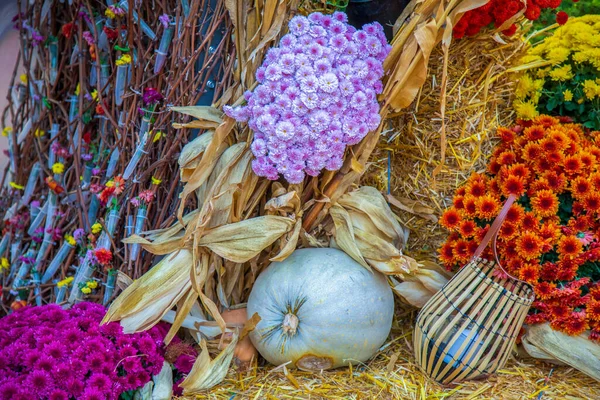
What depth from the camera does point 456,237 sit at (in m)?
2.13

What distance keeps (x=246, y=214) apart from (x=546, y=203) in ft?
3.29

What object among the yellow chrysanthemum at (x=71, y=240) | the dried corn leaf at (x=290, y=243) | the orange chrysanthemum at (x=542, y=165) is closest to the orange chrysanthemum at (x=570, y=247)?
the orange chrysanthemum at (x=542, y=165)

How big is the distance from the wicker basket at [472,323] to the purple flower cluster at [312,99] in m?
0.55

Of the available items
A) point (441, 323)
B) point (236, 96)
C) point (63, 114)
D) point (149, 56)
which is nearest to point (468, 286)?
point (441, 323)

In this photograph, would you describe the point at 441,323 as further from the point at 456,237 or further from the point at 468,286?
the point at 456,237

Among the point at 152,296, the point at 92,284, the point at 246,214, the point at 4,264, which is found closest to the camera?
the point at 152,296

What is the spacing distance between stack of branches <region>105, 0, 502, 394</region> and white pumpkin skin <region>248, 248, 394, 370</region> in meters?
0.06

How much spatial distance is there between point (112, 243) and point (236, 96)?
75cm

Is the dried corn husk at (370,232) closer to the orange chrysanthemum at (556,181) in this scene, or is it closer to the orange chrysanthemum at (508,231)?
the orange chrysanthemum at (508,231)

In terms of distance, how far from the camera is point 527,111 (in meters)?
2.21

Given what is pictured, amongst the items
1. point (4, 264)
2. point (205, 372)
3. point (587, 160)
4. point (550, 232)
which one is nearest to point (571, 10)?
point (587, 160)

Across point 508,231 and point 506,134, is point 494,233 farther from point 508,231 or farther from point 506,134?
point 506,134

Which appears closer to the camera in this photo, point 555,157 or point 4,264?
point 555,157

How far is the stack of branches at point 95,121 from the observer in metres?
2.21
